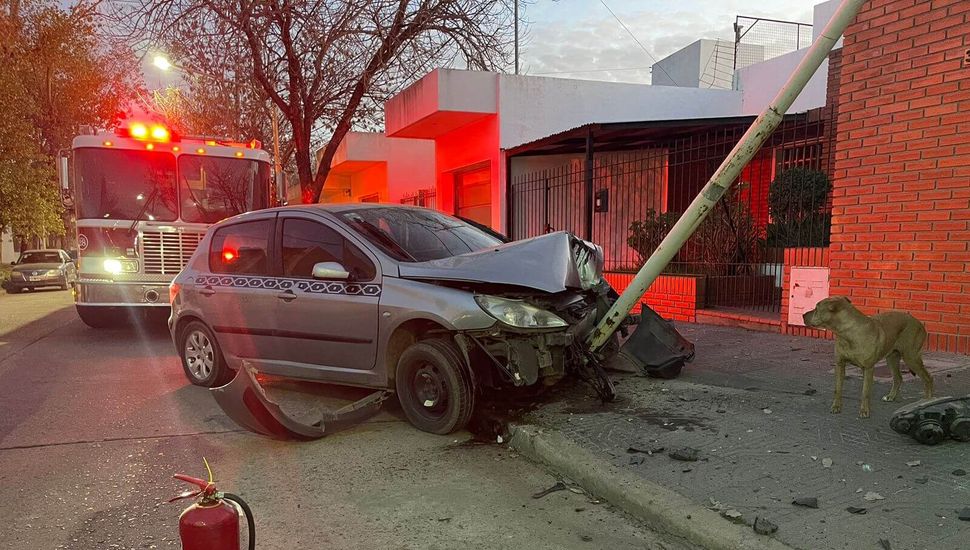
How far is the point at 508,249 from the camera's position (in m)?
4.43

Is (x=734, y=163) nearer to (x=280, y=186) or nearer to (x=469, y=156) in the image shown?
(x=280, y=186)

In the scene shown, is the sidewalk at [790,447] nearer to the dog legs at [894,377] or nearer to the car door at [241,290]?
the dog legs at [894,377]

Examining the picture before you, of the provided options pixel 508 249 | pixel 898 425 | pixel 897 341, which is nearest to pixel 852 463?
pixel 898 425

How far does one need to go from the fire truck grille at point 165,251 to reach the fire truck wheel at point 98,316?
1.60m

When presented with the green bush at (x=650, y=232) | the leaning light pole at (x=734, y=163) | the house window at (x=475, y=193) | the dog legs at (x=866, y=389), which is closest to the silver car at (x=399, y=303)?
the leaning light pole at (x=734, y=163)

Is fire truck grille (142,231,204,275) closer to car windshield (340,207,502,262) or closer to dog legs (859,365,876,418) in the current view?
car windshield (340,207,502,262)

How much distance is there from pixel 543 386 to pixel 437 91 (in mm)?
8623

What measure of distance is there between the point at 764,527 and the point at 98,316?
1067cm

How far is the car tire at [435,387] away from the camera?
4.19 metres

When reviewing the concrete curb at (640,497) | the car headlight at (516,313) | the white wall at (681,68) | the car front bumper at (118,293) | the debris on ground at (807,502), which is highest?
the white wall at (681,68)

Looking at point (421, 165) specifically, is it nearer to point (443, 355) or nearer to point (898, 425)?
point (443, 355)

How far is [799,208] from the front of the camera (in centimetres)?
770

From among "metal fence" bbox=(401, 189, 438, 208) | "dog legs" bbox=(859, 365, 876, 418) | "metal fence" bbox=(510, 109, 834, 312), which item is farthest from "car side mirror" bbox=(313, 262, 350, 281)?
"metal fence" bbox=(401, 189, 438, 208)

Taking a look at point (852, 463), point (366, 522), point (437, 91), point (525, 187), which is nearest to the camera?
point (366, 522)
